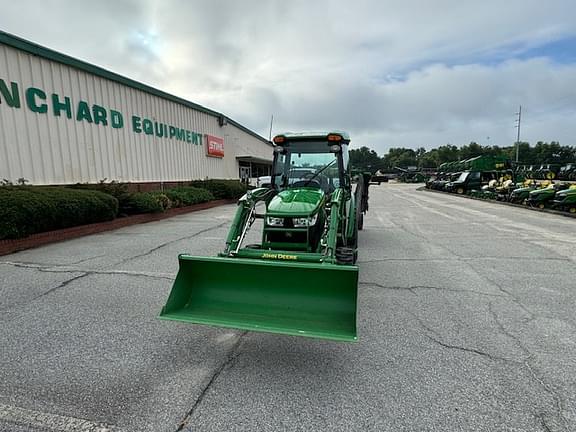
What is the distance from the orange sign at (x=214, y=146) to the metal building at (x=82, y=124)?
1.52 metres

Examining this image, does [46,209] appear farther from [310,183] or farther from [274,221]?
[310,183]

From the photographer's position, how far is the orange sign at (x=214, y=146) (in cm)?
1943

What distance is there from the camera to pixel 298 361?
285 cm

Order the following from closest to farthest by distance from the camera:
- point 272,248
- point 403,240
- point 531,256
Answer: point 272,248, point 531,256, point 403,240

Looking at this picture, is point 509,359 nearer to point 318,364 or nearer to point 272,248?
point 318,364

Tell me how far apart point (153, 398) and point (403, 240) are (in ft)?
22.9

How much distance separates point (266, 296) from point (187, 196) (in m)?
11.8

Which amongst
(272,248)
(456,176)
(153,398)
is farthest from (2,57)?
(456,176)

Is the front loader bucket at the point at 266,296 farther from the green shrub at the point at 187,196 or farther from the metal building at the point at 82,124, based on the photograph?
the green shrub at the point at 187,196

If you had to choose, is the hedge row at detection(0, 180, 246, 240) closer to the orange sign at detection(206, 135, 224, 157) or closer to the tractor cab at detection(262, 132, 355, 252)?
the tractor cab at detection(262, 132, 355, 252)

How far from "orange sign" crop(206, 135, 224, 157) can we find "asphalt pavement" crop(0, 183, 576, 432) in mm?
14910

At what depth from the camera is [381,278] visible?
16.8 ft

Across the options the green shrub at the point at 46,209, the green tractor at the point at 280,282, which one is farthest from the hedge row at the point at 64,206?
the green tractor at the point at 280,282

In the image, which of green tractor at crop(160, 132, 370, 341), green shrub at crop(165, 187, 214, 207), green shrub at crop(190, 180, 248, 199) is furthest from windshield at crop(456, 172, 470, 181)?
green tractor at crop(160, 132, 370, 341)
